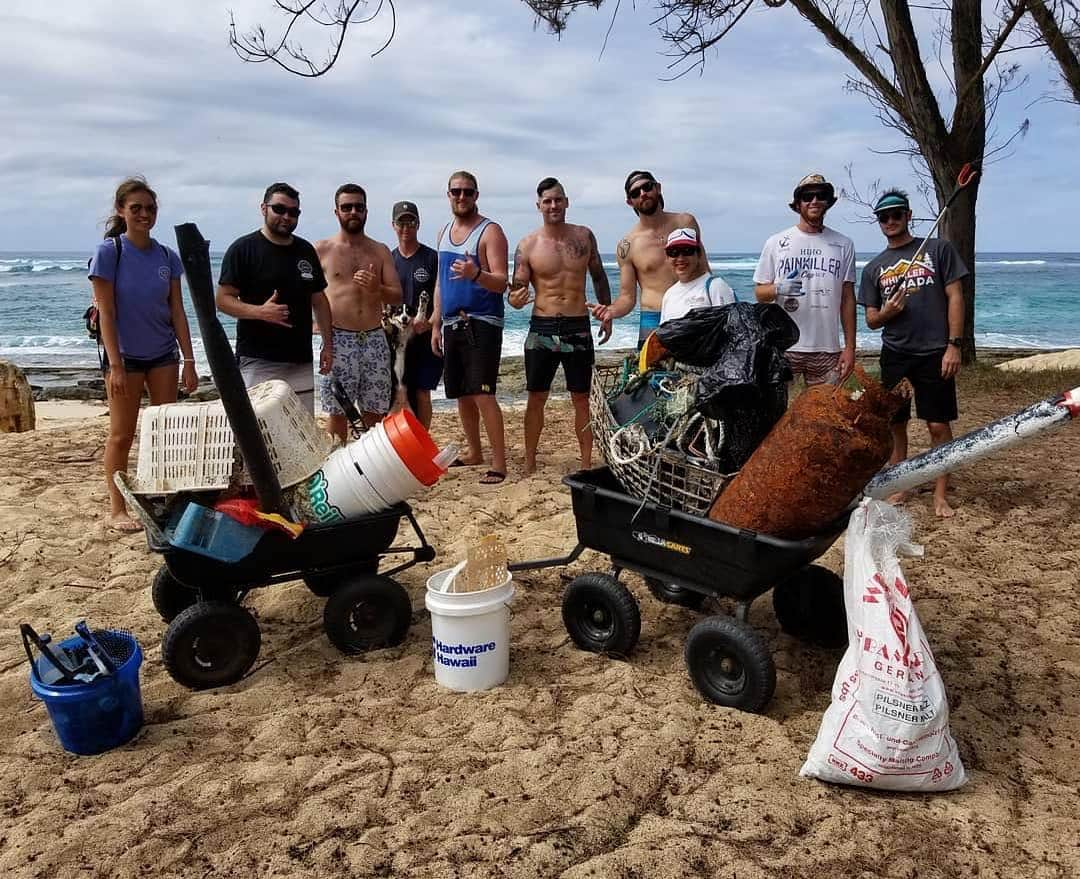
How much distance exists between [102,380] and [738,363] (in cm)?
1251

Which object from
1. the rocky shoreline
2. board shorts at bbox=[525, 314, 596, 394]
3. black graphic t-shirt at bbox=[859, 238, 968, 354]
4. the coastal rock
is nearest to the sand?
black graphic t-shirt at bbox=[859, 238, 968, 354]

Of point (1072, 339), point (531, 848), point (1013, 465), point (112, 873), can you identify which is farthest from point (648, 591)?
point (1072, 339)

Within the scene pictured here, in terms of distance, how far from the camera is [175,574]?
324 cm

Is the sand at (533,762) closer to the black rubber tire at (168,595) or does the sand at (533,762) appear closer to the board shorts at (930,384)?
the black rubber tire at (168,595)

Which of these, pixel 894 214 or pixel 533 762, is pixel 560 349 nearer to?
pixel 894 214

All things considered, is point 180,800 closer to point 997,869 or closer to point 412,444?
point 412,444

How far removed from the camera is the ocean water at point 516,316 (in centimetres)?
2003

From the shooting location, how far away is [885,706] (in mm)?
2607

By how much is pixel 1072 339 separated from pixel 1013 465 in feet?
72.9

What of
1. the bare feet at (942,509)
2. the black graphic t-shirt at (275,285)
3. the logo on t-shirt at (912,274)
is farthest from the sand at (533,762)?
the logo on t-shirt at (912,274)

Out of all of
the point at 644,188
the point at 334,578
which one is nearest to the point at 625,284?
the point at 644,188

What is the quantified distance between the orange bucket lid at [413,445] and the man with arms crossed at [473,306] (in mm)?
2447

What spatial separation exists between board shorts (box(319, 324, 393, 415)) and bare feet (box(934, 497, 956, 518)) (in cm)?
353

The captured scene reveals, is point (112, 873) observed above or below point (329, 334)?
below
